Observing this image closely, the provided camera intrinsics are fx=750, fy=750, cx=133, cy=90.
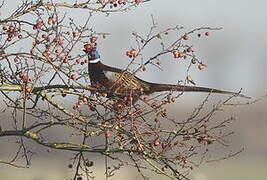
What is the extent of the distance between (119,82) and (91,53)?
1.07 meters

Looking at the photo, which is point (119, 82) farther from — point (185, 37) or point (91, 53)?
point (91, 53)

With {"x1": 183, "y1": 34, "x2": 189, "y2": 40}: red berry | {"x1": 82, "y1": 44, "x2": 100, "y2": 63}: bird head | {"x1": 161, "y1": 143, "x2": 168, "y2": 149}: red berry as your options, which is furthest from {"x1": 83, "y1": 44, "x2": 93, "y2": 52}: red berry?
{"x1": 161, "y1": 143, "x2": 168, "y2": 149}: red berry

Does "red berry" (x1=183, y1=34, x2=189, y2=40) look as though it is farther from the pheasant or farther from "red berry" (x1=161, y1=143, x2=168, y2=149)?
"red berry" (x1=161, y1=143, x2=168, y2=149)

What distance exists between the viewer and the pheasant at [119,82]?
7.61 m

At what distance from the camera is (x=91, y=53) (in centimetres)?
856

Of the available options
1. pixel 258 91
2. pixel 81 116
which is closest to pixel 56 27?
pixel 81 116

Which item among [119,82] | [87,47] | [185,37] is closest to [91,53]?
[87,47]

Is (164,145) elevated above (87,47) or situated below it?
below

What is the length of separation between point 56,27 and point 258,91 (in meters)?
61.9

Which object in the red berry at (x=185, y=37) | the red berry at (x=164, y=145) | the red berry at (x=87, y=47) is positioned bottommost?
the red berry at (x=164, y=145)

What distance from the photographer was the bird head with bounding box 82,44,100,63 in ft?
25.4

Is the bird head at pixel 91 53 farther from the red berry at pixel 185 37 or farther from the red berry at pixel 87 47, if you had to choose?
the red berry at pixel 185 37

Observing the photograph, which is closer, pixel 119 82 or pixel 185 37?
pixel 185 37

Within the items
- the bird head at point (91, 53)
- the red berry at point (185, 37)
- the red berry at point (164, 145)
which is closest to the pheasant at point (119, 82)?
the bird head at point (91, 53)
